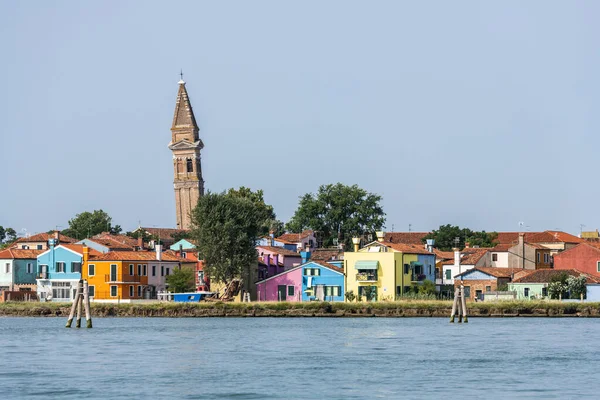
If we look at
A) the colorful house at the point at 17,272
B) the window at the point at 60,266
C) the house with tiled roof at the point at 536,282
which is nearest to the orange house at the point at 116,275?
the window at the point at 60,266

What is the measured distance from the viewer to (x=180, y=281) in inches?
4171

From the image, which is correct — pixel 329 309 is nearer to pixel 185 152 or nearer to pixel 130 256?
pixel 130 256

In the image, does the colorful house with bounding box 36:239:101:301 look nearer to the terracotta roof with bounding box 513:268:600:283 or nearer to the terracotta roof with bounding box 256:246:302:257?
the terracotta roof with bounding box 256:246:302:257

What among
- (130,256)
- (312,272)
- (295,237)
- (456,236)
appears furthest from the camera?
(456,236)

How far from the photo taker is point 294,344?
207 ft

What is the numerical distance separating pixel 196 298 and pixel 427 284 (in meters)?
18.2

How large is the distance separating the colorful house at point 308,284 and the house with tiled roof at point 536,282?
45.0 feet

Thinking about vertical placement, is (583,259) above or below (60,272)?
above

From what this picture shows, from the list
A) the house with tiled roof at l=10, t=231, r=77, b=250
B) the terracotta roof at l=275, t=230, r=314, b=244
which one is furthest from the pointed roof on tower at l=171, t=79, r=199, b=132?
the house with tiled roof at l=10, t=231, r=77, b=250

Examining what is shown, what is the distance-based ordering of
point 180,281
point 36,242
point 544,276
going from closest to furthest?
point 544,276 → point 180,281 → point 36,242

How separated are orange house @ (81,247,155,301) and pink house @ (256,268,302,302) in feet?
32.7

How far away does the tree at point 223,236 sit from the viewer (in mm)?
102375

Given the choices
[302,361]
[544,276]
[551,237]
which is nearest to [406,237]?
[551,237]

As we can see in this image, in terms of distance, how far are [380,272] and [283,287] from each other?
339 inches
